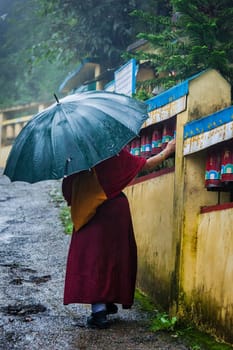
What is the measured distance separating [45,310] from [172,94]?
2.08 meters

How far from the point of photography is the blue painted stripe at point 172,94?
13.0ft

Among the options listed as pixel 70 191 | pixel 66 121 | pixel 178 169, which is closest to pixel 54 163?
pixel 66 121

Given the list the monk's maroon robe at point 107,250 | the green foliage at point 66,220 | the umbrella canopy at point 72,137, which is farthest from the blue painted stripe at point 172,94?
the green foliage at point 66,220

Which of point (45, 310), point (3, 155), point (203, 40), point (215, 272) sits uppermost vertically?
point (3, 155)

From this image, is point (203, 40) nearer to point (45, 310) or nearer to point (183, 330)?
point (183, 330)

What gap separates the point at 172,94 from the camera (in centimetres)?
425

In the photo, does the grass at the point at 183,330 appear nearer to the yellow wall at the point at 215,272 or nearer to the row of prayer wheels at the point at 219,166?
the yellow wall at the point at 215,272

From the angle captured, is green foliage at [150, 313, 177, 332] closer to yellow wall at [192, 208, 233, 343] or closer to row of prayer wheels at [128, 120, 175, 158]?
yellow wall at [192, 208, 233, 343]

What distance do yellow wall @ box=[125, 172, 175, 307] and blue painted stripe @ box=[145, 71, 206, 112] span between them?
2.01ft

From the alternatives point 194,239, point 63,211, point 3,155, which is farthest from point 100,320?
point 3,155

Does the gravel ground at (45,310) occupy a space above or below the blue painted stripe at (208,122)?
below

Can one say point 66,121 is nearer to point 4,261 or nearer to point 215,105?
point 215,105

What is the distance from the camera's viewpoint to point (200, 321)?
3678 mm

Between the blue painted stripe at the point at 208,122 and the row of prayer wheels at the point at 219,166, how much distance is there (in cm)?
16
